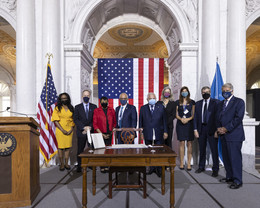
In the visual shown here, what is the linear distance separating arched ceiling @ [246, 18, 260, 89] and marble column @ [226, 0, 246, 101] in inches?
165

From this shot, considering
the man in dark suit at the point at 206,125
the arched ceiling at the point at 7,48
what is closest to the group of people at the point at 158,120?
the man in dark suit at the point at 206,125

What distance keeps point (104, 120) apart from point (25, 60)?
8.94 feet

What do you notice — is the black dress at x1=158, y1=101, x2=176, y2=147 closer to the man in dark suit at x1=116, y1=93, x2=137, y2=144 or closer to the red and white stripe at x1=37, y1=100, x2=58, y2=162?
the man in dark suit at x1=116, y1=93, x2=137, y2=144

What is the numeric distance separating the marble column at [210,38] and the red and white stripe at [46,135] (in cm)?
390

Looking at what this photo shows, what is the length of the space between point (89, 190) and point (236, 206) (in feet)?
7.35

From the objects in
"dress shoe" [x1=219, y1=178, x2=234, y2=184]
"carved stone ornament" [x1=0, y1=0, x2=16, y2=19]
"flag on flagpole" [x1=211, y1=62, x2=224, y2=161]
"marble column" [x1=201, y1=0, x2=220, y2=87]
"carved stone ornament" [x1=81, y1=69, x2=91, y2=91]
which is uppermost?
"carved stone ornament" [x1=0, y1=0, x2=16, y2=19]

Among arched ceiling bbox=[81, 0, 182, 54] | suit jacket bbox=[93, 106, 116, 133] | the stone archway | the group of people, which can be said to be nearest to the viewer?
the group of people

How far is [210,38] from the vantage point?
552cm

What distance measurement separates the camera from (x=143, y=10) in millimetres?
6891

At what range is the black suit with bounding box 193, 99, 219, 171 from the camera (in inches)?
178

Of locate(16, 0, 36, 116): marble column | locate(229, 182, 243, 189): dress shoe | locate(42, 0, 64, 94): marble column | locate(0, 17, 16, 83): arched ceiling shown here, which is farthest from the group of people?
locate(0, 17, 16, 83): arched ceiling

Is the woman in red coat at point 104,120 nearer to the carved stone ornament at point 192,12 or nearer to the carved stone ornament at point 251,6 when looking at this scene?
the carved stone ornament at point 192,12

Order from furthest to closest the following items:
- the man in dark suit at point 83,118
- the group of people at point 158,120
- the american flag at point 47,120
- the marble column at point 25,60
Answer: the marble column at point 25,60 < the american flag at point 47,120 < the man in dark suit at point 83,118 < the group of people at point 158,120

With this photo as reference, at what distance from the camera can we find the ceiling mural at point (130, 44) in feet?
43.6
